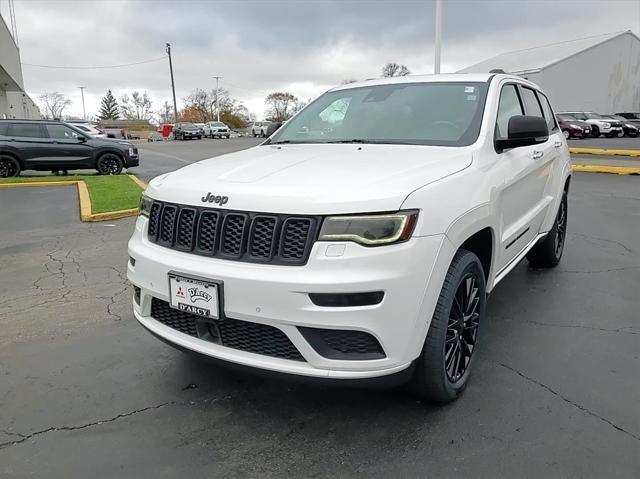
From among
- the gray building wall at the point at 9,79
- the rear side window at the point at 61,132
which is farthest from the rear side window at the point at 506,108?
the gray building wall at the point at 9,79

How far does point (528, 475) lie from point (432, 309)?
0.82 meters

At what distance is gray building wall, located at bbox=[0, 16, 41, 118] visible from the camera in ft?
92.3

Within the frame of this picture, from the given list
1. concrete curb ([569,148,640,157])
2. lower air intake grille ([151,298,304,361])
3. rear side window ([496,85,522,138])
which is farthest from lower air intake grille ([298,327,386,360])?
concrete curb ([569,148,640,157])

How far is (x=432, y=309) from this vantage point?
2.45 m

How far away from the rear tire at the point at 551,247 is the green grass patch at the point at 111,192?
654 centimetres

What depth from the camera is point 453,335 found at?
283 centimetres

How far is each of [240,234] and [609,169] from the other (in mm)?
14371

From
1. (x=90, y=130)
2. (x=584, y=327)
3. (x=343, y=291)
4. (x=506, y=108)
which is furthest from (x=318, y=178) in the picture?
(x=90, y=130)

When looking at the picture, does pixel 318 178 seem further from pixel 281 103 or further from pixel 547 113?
pixel 281 103

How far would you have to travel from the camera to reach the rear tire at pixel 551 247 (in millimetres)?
5160

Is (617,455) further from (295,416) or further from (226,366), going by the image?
(226,366)

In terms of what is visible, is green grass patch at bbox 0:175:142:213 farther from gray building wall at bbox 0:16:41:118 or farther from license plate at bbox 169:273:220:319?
gray building wall at bbox 0:16:41:118

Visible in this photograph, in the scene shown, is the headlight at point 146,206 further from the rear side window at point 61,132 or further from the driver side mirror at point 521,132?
the rear side window at point 61,132

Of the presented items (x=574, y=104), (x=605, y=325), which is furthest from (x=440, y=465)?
(x=574, y=104)
